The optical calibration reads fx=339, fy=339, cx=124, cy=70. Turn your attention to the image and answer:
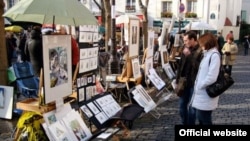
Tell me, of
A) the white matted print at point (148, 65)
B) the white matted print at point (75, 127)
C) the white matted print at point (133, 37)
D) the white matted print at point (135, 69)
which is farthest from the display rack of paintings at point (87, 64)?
the white matted print at point (148, 65)

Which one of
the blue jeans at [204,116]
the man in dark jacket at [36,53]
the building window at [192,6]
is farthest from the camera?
the building window at [192,6]

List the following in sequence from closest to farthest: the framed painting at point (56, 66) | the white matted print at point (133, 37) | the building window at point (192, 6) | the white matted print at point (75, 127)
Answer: the framed painting at point (56, 66) < the white matted print at point (75, 127) < the white matted print at point (133, 37) < the building window at point (192, 6)

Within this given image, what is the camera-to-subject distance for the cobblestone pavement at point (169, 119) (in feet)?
19.3

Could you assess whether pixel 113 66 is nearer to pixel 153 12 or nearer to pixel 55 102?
pixel 55 102

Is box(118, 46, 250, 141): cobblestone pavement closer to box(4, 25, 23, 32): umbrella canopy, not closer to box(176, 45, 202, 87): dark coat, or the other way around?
box(176, 45, 202, 87): dark coat

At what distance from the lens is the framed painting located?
4316mm

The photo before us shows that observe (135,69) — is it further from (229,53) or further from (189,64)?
(229,53)

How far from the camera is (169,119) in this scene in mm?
6938

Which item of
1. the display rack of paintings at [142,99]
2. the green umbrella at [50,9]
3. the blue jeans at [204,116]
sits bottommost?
the display rack of paintings at [142,99]

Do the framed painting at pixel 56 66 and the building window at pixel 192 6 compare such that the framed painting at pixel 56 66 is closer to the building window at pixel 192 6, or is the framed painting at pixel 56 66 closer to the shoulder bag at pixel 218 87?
the shoulder bag at pixel 218 87

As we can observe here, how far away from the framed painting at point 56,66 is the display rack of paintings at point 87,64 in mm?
529

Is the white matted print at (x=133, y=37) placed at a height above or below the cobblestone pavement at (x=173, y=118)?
above

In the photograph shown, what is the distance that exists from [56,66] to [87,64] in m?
1.27

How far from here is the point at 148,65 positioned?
8.19 meters
